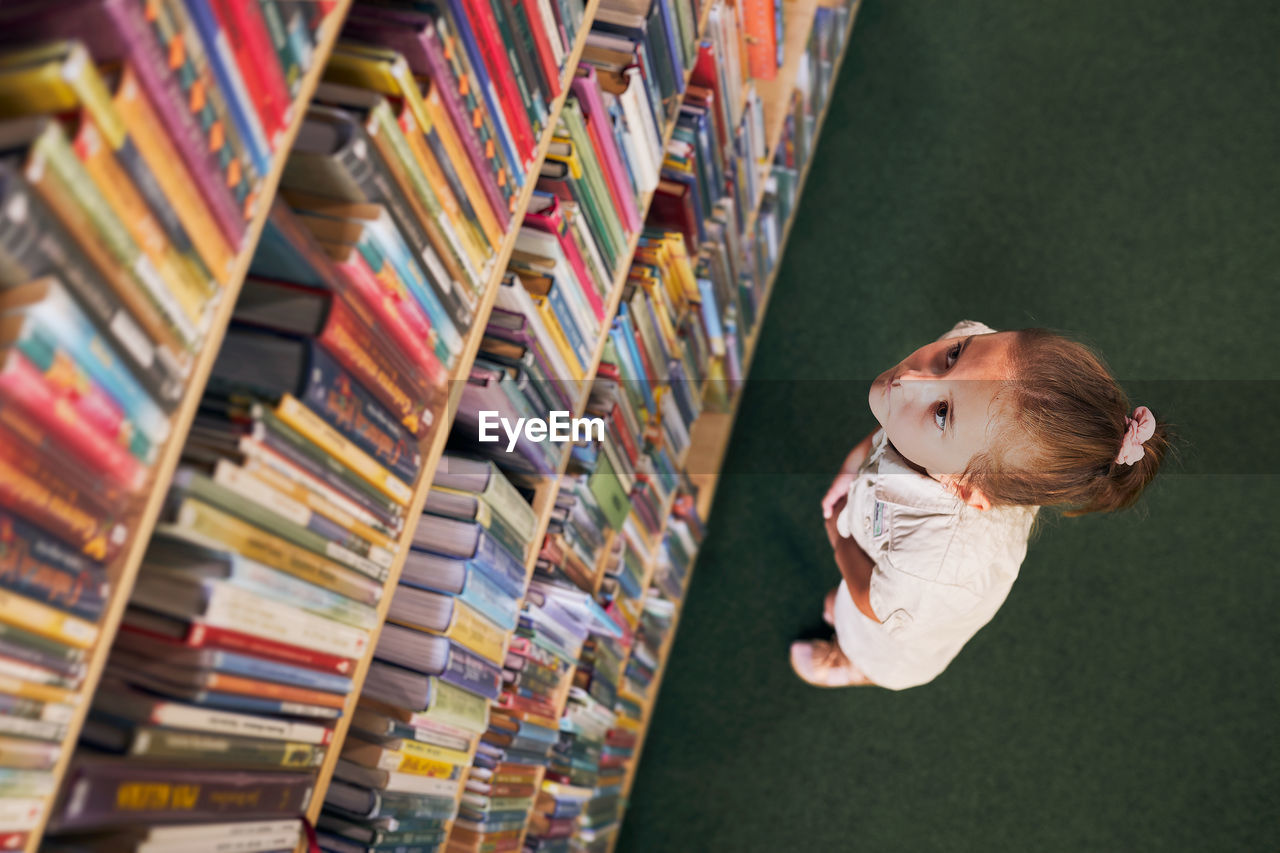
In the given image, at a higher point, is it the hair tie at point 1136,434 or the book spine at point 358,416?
the hair tie at point 1136,434

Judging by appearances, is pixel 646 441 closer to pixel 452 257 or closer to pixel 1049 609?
pixel 452 257

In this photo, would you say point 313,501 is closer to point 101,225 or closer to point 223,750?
point 223,750

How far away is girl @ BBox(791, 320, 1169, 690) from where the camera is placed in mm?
1188

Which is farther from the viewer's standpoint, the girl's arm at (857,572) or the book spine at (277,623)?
the girl's arm at (857,572)

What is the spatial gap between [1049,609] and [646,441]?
1136 mm

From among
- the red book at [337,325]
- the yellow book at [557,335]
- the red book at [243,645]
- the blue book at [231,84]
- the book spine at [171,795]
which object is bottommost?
the book spine at [171,795]

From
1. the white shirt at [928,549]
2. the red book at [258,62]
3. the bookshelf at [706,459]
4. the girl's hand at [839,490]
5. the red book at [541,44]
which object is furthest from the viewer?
the bookshelf at [706,459]

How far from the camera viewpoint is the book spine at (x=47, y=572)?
0.61m

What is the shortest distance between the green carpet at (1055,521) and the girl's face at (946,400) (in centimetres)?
105

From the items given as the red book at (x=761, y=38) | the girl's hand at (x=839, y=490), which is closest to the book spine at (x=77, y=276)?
the girl's hand at (x=839, y=490)

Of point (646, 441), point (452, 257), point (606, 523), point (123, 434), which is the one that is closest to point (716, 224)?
point (646, 441)

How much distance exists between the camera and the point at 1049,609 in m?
2.18

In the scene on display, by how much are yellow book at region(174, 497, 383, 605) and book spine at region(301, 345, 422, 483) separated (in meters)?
0.12

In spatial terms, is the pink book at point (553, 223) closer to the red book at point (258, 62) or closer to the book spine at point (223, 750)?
the red book at point (258, 62)
